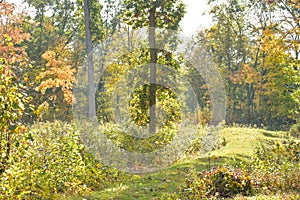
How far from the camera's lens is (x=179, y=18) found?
16.3 metres

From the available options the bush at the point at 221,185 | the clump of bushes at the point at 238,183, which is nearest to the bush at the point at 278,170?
the clump of bushes at the point at 238,183

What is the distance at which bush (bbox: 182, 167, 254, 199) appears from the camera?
6461mm

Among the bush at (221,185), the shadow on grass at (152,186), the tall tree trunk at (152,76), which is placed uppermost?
the tall tree trunk at (152,76)

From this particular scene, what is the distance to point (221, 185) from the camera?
655cm

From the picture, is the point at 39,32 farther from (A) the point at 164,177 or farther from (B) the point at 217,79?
(A) the point at 164,177

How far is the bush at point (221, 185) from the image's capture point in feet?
21.2

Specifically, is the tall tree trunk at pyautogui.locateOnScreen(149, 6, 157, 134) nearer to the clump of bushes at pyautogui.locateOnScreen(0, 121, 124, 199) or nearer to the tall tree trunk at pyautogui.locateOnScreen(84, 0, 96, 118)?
the tall tree trunk at pyautogui.locateOnScreen(84, 0, 96, 118)

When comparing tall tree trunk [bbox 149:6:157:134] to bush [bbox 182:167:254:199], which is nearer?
bush [bbox 182:167:254:199]

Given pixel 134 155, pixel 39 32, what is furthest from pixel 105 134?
pixel 39 32

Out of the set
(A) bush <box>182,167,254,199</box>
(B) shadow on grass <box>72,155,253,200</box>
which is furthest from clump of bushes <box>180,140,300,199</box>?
(B) shadow on grass <box>72,155,253,200</box>

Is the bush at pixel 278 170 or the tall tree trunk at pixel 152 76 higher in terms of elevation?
the tall tree trunk at pixel 152 76

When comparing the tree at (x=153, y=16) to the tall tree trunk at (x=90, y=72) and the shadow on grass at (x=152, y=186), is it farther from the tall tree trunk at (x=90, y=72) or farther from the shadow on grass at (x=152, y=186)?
the shadow on grass at (x=152, y=186)

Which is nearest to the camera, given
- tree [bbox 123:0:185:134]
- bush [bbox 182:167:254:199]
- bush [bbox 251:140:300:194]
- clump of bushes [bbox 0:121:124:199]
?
clump of bushes [bbox 0:121:124:199]

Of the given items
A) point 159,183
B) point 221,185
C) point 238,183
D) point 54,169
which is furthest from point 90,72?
point 238,183
